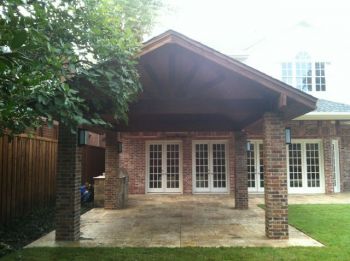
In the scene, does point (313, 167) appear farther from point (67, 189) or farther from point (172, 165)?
point (67, 189)

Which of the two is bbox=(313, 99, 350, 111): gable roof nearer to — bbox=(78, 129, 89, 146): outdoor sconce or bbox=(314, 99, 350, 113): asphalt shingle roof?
bbox=(314, 99, 350, 113): asphalt shingle roof

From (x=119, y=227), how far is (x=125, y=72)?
188 inches

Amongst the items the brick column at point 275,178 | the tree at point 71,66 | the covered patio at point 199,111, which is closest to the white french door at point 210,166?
the covered patio at point 199,111

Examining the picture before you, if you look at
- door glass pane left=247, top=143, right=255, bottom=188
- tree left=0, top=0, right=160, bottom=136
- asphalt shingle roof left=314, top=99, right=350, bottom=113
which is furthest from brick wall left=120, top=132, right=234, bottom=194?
tree left=0, top=0, right=160, bottom=136

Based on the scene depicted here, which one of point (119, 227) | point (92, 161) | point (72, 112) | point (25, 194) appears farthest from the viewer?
point (92, 161)

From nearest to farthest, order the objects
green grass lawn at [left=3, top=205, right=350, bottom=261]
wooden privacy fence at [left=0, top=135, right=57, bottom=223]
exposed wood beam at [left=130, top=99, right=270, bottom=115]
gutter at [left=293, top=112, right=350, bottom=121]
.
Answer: green grass lawn at [left=3, top=205, right=350, bottom=261] < exposed wood beam at [left=130, top=99, right=270, bottom=115] < wooden privacy fence at [left=0, top=135, right=57, bottom=223] < gutter at [left=293, top=112, right=350, bottom=121]

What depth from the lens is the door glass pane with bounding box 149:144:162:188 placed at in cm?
1633

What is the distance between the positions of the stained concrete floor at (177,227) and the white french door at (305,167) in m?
3.81

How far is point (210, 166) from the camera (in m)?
16.3

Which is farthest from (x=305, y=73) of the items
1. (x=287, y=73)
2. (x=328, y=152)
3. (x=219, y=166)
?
(x=219, y=166)

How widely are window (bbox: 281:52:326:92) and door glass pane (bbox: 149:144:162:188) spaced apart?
638 cm

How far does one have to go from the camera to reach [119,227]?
8.73 metres

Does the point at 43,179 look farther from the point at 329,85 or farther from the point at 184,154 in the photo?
the point at 329,85

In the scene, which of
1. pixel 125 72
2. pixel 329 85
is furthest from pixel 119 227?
pixel 329 85
